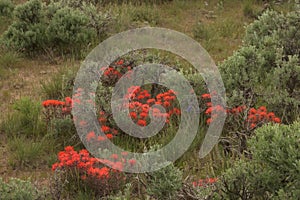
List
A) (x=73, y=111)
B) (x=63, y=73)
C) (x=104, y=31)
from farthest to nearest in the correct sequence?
(x=104, y=31) < (x=63, y=73) < (x=73, y=111)

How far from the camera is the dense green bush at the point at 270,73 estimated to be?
622 cm

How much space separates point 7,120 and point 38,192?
5.49ft

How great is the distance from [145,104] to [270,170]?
234cm

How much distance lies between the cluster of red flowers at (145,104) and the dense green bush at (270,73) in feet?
2.28

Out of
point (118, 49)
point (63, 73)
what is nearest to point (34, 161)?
point (63, 73)

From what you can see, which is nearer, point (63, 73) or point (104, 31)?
point (63, 73)

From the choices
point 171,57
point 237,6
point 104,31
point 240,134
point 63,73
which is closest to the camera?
point 240,134

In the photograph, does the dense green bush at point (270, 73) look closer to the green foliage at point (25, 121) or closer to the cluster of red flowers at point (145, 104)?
the cluster of red flowers at point (145, 104)

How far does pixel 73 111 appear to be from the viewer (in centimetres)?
595

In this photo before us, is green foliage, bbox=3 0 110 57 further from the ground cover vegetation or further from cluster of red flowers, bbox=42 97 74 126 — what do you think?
cluster of red flowers, bbox=42 97 74 126

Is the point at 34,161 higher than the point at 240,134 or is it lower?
lower

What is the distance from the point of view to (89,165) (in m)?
4.96

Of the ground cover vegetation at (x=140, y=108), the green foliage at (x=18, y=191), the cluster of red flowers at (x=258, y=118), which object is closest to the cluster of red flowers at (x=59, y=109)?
the ground cover vegetation at (x=140, y=108)

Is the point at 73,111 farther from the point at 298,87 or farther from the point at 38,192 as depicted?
the point at 298,87
